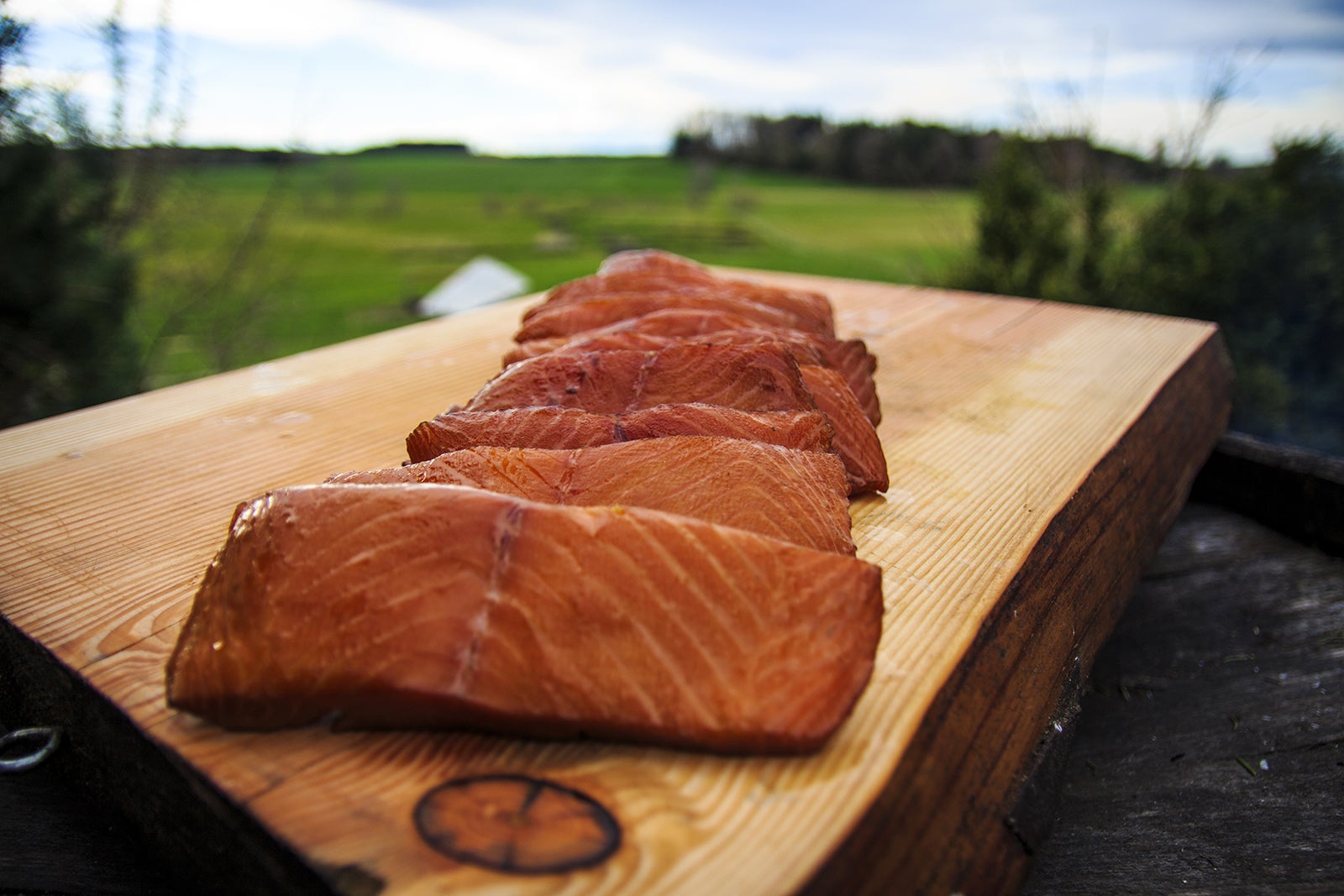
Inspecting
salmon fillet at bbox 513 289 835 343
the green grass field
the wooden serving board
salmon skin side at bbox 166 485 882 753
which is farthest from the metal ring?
the green grass field

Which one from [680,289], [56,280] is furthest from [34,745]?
[56,280]

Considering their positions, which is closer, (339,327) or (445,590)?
(445,590)

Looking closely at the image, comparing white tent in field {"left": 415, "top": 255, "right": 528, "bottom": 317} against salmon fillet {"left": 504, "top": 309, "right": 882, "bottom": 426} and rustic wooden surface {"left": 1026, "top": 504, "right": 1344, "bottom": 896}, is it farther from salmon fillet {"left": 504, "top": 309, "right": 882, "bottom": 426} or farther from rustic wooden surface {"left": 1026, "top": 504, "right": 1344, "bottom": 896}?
rustic wooden surface {"left": 1026, "top": 504, "right": 1344, "bottom": 896}

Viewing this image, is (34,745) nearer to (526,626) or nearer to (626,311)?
(526,626)

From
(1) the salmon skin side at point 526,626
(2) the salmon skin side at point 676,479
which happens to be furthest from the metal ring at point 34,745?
(2) the salmon skin side at point 676,479

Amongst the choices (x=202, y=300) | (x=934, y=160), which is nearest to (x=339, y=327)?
(x=202, y=300)

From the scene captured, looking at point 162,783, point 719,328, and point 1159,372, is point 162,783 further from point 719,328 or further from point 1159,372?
point 1159,372
